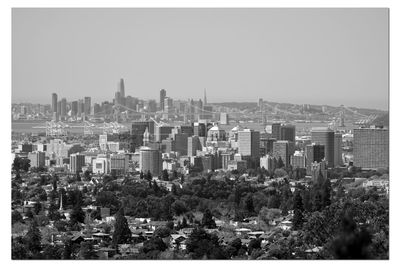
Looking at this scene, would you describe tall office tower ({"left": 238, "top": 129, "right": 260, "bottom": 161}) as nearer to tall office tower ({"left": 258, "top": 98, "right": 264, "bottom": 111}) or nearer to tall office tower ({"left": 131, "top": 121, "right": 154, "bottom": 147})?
tall office tower ({"left": 131, "top": 121, "right": 154, "bottom": 147})

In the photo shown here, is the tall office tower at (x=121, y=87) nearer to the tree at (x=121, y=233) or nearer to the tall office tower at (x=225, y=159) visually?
the tall office tower at (x=225, y=159)

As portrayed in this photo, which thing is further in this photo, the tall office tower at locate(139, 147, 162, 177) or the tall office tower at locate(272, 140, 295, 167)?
the tall office tower at locate(272, 140, 295, 167)

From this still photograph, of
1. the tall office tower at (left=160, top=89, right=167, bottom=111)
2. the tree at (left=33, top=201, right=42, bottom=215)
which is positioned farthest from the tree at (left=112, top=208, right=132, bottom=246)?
the tall office tower at (left=160, top=89, right=167, bottom=111)

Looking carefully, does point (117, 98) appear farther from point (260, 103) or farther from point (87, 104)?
point (260, 103)

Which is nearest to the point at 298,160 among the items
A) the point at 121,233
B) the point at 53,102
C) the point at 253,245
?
the point at 53,102

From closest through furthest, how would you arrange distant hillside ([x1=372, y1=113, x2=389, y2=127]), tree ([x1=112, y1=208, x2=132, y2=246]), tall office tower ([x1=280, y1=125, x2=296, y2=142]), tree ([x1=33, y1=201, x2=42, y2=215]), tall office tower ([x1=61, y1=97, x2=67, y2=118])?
tree ([x1=112, y1=208, x2=132, y2=246])
tree ([x1=33, y1=201, x2=42, y2=215])
distant hillside ([x1=372, y1=113, x2=389, y2=127])
tall office tower ([x1=61, y1=97, x2=67, y2=118])
tall office tower ([x1=280, y1=125, x2=296, y2=142])
